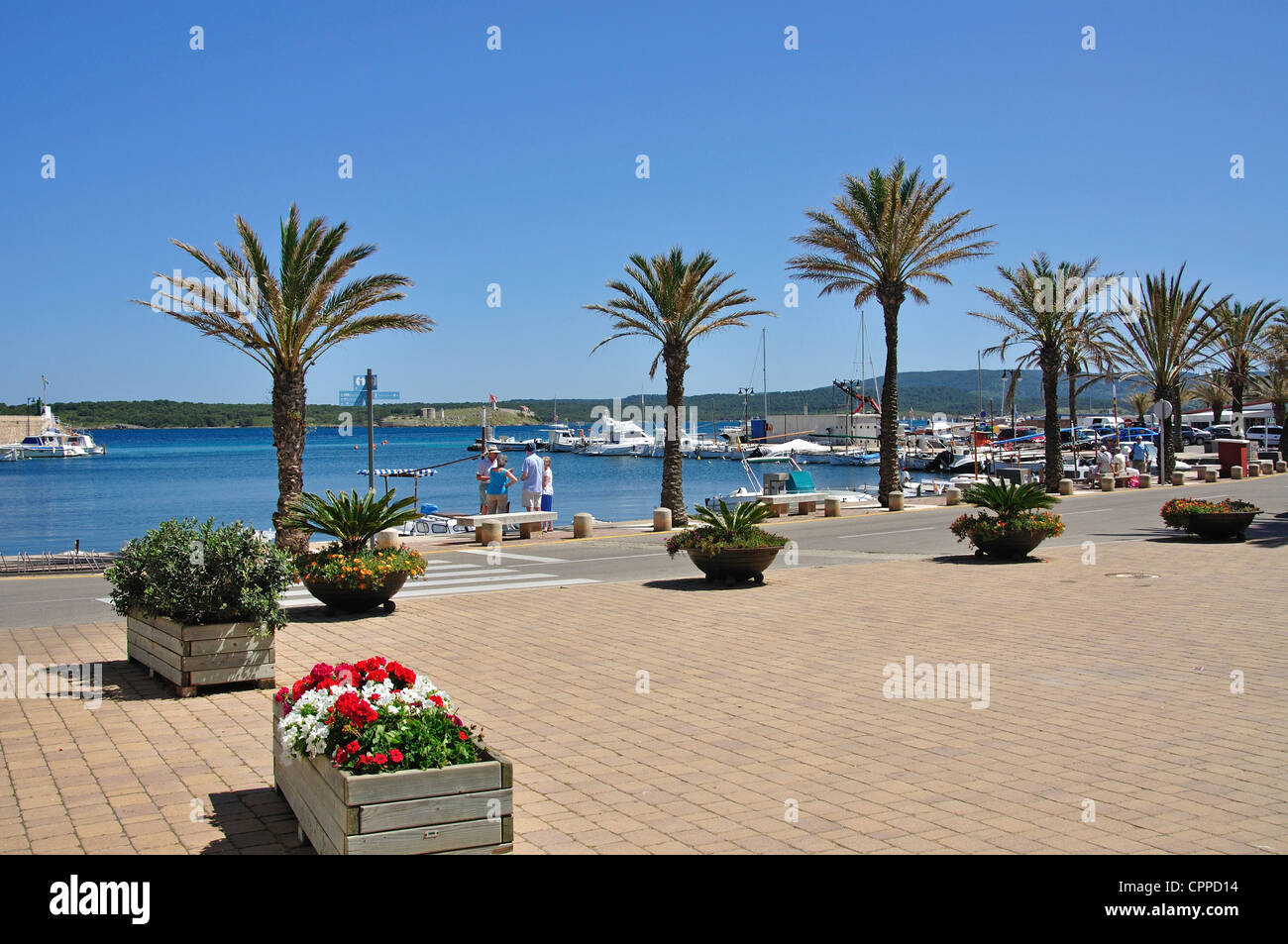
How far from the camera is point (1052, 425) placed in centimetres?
3744

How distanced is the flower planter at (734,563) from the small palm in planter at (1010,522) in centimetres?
412

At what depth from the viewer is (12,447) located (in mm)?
127812

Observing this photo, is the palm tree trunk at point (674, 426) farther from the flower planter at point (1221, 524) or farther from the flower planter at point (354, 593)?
the flower planter at point (354, 593)

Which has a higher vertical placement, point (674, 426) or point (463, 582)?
point (674, 426)

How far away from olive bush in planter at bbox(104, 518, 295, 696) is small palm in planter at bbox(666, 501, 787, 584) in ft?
22.6

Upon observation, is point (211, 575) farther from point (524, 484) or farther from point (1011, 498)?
point (524, 484)

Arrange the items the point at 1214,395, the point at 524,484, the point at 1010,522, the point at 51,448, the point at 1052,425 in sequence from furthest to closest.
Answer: the point at 51,448, the point at 1214,395, the point at 1052,425, the point at 524,484, the point at 1010,522

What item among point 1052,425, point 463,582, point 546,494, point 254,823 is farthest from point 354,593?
point 1052,425

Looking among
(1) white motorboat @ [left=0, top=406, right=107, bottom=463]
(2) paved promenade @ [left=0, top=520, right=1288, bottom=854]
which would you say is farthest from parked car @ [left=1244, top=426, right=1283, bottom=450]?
(1) white motorboat @ [left=0, top=406, right=107, bottom=463]

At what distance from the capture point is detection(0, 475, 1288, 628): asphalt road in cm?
1439

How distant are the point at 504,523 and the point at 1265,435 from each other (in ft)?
203

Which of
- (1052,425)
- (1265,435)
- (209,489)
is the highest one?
(1052,425)

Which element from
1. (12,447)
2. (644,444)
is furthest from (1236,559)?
(12,447)
